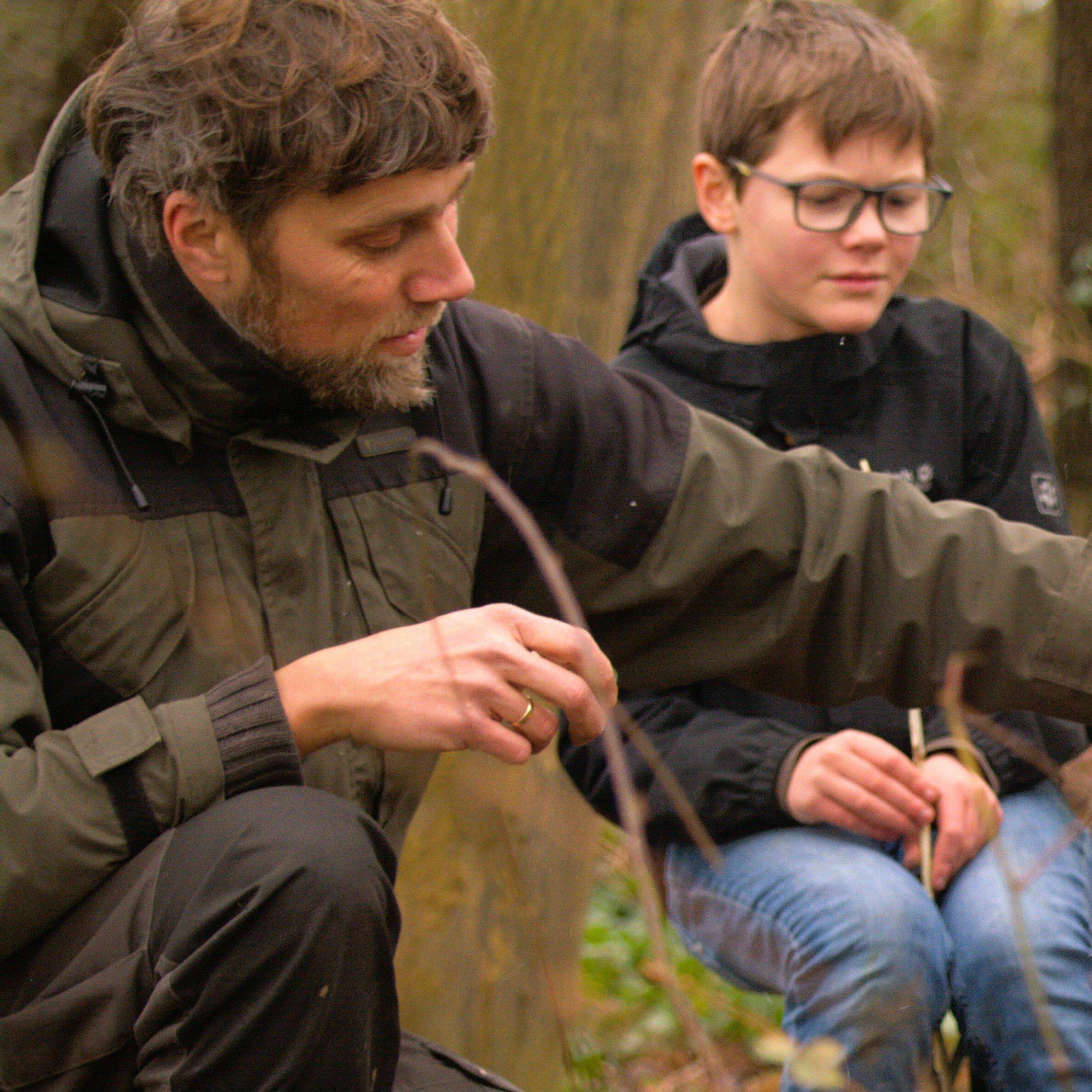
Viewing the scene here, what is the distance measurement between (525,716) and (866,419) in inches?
48.0

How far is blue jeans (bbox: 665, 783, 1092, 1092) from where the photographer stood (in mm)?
1993

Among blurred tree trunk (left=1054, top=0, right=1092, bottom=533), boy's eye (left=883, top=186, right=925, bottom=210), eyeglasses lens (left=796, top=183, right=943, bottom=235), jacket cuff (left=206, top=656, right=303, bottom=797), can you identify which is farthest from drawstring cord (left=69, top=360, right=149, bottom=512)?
blurred tree trunk (left=1054, top=0, right=1092, bottom=533)

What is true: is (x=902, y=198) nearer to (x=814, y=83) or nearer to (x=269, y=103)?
(x=814, y=83)

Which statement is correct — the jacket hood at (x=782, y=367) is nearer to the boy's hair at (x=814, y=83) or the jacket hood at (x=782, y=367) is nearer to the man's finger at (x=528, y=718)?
the boy's hair at (x=814, y=83)

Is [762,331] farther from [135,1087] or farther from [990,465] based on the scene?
[135,1087]

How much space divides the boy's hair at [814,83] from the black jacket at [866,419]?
35cm

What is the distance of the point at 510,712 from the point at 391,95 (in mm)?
894

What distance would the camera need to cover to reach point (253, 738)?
1.76 metres

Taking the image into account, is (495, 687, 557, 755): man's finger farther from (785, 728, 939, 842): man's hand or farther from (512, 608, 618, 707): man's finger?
(785, 728, 939, 842): man's hand

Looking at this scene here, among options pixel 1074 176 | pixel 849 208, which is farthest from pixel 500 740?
pixel 1074 176

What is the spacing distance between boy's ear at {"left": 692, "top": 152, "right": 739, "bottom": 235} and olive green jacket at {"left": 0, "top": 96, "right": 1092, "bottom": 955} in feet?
2.29

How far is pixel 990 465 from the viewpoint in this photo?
8.70 feet

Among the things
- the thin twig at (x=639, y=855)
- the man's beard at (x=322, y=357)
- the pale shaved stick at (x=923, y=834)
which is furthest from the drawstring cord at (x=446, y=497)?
the thin twig at (x=639, y=855)

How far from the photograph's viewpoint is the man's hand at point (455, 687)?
1744mm
